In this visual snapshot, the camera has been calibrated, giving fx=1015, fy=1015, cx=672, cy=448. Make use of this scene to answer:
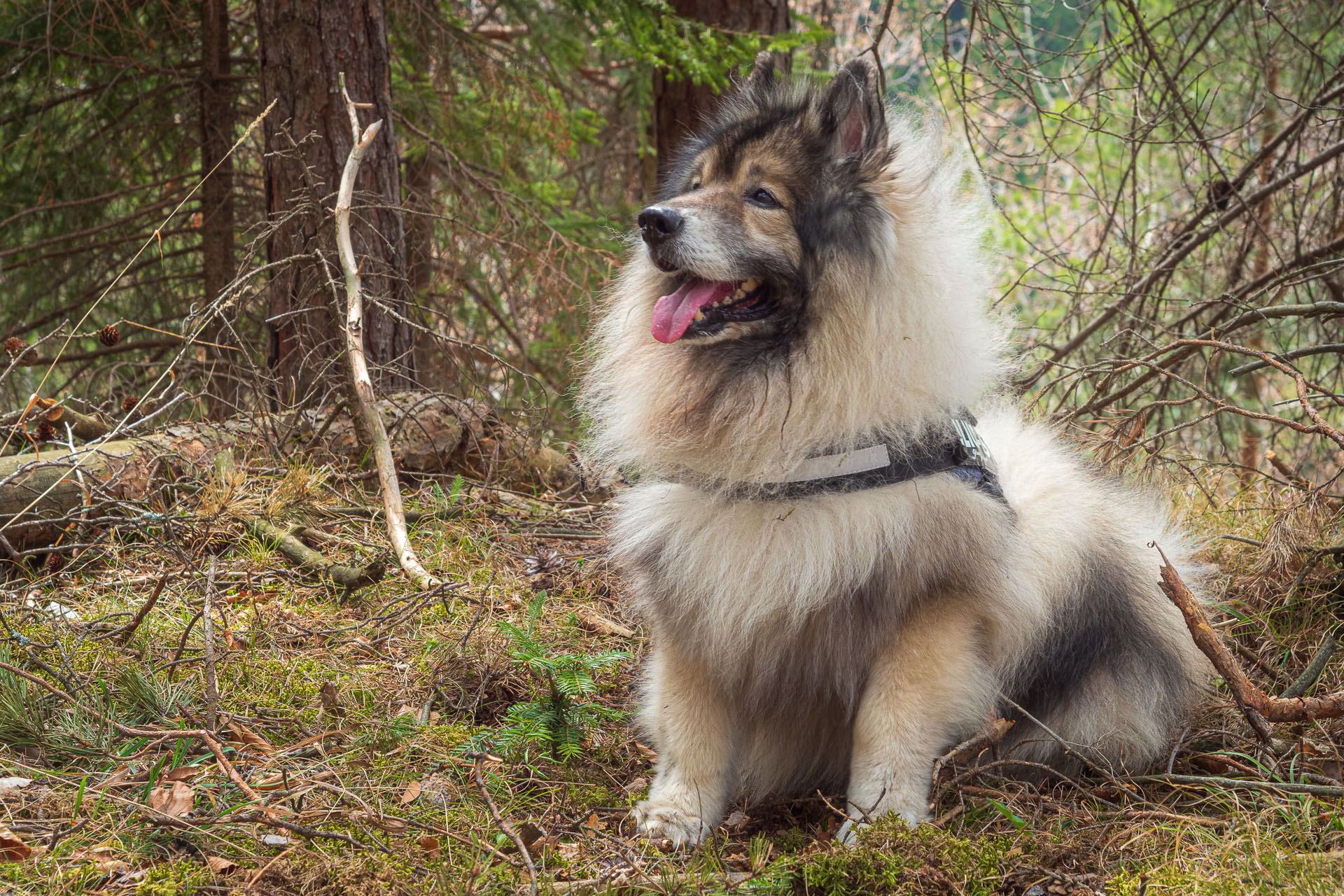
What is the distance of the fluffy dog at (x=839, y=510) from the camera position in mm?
2727

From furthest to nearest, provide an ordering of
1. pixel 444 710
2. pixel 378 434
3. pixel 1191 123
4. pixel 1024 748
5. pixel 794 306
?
pixel 1191 123 < pixel 378 434 < pixel 444 710 < pixel 1024 748 < pixel 794 306

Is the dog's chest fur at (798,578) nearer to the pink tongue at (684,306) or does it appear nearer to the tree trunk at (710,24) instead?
the pink tongue at (684,306)

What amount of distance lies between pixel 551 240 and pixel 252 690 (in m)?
3.72

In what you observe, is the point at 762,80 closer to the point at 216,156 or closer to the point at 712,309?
the point at 712,309

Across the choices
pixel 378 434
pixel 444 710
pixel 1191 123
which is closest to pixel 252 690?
pixel 444 710

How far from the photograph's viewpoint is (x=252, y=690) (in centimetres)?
317

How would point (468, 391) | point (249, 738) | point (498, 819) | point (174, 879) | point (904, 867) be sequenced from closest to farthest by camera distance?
point (174, 879), point (904, 867), point (498, 819), point (249, 738), point (468, 391)

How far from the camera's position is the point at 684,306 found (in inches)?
115

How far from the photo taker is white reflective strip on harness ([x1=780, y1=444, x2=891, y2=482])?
2.74 metres

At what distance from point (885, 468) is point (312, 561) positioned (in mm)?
2409

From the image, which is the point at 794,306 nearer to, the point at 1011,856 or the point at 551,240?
A: the point at 1011,856

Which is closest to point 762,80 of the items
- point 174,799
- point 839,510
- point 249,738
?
point 839,510

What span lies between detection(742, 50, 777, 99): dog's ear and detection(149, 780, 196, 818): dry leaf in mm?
2456

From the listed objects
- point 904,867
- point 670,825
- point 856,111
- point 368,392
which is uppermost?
point 856,111
